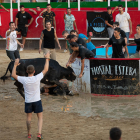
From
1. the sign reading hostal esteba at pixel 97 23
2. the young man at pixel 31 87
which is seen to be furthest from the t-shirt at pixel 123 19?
the young man at pixel 31 87

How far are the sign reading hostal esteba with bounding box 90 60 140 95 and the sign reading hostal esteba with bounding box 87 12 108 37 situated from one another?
26.2ft

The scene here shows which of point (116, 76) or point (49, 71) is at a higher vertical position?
point (49, 71)

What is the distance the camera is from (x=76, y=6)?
1836 centimetres

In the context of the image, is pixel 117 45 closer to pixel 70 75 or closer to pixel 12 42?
pixel 70 75

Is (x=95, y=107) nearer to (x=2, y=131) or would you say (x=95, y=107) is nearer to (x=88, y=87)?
(x=88, y=87)

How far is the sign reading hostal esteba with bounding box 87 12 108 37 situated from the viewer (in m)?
16.5

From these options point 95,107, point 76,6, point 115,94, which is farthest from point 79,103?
point 76,6

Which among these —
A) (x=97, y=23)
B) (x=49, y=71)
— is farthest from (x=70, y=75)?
(x=97, y=23)

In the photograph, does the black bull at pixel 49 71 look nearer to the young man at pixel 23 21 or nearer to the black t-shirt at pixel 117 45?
the black t-shirt at pixel 117 45

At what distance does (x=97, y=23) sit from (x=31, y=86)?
1155cm

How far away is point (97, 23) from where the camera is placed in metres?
16.5

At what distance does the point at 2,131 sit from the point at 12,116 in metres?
1.02

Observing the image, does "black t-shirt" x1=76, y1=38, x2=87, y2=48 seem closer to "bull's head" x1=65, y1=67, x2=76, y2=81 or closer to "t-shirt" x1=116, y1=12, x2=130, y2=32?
"bull's head" x1=65, y1=67, x2=76, y2=81

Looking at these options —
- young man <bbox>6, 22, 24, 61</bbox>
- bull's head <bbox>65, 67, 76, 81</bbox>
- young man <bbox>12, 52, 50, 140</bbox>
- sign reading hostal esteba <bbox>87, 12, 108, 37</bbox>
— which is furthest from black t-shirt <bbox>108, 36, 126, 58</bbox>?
sign reading hostal esteba <bbox>87, 12, 108, 37</bbox>
